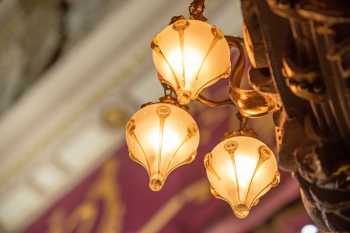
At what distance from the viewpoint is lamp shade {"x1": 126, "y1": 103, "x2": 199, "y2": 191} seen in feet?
15.0

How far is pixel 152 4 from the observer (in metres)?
8.62

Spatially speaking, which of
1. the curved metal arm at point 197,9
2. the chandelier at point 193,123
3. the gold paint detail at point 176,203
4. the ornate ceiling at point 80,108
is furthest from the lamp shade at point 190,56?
the ornate ceiling at point 80,108

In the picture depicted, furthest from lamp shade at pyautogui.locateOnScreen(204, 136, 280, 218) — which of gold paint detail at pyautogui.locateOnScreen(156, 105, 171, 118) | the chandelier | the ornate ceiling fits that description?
the ornate ceiling

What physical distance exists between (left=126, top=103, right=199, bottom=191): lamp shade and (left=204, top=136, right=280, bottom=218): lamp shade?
15cm

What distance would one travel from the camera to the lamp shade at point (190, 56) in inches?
178

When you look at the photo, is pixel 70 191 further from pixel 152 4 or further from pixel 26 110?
pixel 152 4

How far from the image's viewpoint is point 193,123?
4652 mm

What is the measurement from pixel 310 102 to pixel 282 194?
10.8 feet

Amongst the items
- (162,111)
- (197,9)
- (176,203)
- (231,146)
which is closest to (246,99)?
(231,146)

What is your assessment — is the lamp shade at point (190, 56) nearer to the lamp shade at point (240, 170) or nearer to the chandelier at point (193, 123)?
the chandelier at point (193, 123)

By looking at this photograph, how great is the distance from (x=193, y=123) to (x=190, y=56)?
313mm

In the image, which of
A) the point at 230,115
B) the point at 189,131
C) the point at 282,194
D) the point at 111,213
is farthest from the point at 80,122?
the point at 189,131

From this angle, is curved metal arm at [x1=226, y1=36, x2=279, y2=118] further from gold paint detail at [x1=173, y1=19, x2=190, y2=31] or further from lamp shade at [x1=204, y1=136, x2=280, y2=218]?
gold paint detail at [x1=173, y1=19, x2=190, y2=31]

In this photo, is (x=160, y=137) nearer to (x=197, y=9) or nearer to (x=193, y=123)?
(x=193, y=123)
